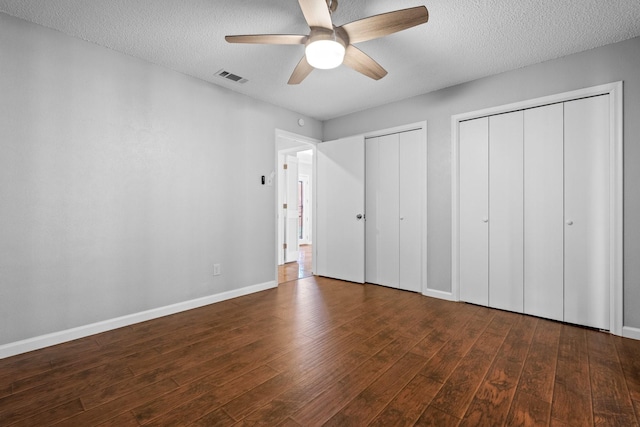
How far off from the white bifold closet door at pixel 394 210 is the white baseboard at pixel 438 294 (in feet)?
0.47

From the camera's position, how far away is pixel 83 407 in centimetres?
162

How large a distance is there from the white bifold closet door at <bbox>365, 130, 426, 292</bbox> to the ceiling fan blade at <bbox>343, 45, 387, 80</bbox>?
158 centimetres

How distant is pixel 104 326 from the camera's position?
8.67ft

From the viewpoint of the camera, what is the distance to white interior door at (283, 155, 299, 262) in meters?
6.27

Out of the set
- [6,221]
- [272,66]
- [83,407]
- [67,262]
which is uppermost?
[272,66]

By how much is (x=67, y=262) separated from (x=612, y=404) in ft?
12.7

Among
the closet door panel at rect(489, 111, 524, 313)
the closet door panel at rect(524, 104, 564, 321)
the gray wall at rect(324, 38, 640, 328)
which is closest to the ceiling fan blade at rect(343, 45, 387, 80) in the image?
the gray wall at rect(324, 38, 640, 328)

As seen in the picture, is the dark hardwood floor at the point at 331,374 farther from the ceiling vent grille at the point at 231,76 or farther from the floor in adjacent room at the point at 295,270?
the ceiling vent grille at the point at 231,76

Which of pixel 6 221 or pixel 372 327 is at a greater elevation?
pixel 6 221

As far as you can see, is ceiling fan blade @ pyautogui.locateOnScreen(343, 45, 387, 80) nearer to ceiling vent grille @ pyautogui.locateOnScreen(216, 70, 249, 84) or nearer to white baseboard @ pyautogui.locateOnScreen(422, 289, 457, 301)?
ceiling vent grille @ pyautogui.locateOnScreen(216, 70, 249, 84)

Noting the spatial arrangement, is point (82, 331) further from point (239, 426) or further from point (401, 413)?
point (401, 413)

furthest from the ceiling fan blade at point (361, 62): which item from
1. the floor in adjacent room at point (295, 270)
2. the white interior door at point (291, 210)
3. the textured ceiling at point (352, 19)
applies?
the white interior door at point (291, 210)

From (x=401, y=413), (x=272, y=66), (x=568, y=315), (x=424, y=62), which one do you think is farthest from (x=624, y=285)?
(x=272, y=66)

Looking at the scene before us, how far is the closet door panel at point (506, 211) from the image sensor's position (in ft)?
10.2
